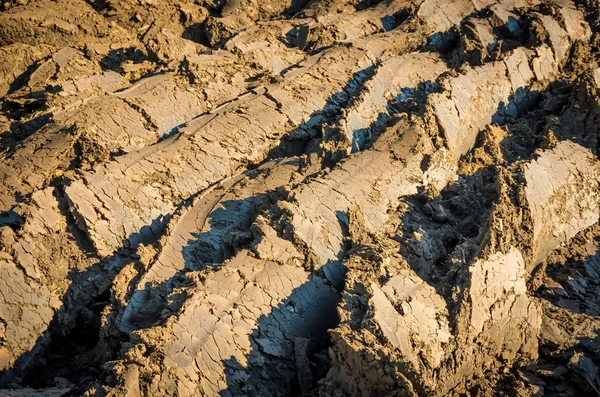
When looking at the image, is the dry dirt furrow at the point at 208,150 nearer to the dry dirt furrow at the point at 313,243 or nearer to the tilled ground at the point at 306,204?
the tilled ground at the point at 306,204

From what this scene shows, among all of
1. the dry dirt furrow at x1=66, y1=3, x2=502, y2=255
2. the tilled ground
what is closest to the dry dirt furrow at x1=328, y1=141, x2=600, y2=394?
the tilled ground

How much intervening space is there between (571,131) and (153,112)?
15.9ft

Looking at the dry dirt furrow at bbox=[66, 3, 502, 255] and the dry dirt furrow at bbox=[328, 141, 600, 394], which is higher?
the dry dirt furrow at bbox=[66, 3, 502, 255]

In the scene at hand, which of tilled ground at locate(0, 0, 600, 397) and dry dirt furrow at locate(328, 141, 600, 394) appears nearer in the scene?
dry dirt furrow at locate(328, 141, 600, 394)

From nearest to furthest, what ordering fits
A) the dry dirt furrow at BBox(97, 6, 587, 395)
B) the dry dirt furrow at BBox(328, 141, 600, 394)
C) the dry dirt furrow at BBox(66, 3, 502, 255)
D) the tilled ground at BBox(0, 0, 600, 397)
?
the dry dirt furrow at BBox(328, 141, 600, 394) → the dry dirt furrow at BBox(97, 6, 587, 395) → the tilled ground at BBox(0, 0, 600, 397) → the dry dirt furrow at BBox(66, 3, 502, 255)

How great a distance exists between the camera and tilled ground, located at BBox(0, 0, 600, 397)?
5.19 meters

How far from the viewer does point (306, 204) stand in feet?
20.5

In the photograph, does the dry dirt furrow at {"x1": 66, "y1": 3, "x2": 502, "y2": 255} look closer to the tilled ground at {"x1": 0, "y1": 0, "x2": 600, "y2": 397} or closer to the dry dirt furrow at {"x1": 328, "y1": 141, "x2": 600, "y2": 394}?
the tilled ground at {"x1": 0, "y1": 0, "x2": 600, "y2": 397}

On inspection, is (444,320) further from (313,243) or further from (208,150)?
(208,150)

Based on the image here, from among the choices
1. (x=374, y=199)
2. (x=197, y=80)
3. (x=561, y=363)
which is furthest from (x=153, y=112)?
(x=561, y=363)

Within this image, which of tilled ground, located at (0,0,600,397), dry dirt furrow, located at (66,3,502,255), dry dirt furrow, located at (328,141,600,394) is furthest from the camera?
dry dirt furrow, located at (66,3,502,255)

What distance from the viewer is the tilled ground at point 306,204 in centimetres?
519

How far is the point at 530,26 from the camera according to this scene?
9172 millimetres

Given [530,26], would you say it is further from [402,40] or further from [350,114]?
[350,114]
